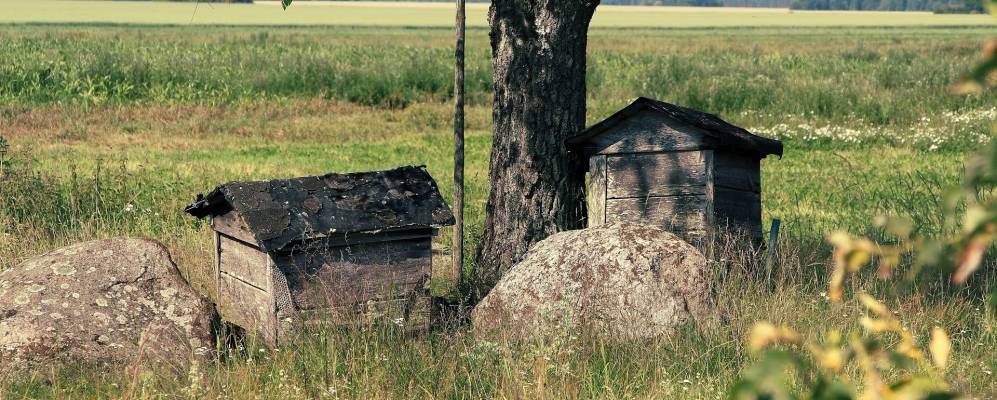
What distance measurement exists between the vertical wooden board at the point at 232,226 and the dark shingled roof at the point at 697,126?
6.61 ft

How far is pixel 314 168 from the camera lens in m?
14.5

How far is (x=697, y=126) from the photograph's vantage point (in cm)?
613

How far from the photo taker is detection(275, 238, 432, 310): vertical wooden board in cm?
542

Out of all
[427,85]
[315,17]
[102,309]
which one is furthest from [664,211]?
[315,17]

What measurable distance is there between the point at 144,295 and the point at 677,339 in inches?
102

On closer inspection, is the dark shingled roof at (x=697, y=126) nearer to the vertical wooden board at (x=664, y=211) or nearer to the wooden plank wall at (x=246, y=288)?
the vertical wooden board at (x=664, y=211)

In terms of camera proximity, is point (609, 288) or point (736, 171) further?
point (736, 171)

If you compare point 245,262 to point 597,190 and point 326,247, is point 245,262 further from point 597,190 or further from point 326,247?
point 597,190

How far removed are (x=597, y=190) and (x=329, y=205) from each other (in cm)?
173

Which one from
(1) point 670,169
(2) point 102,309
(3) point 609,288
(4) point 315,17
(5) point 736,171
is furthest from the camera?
(4) point 315,17

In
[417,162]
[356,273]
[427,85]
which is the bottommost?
[417,162]

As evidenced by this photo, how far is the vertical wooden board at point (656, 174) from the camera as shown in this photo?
20.5 ft

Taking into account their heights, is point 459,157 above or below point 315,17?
below

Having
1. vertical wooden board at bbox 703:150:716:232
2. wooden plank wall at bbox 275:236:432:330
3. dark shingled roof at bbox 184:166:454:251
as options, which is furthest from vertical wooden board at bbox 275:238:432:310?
vertical wooden board at bbox 703:150:716:232
